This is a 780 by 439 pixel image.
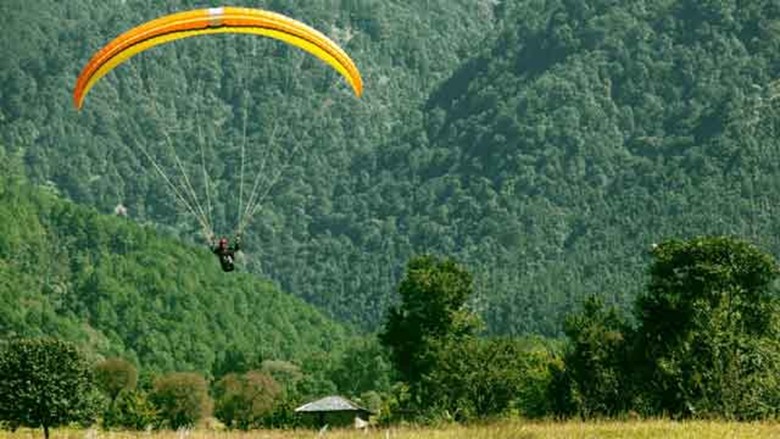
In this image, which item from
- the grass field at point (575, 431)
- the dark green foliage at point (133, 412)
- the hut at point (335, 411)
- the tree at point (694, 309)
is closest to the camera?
the grass field at point (575, 431)

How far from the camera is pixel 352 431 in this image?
3756 cm

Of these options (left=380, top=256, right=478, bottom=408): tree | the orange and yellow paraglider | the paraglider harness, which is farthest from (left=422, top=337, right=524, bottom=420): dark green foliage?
the orange and yellow paraglider

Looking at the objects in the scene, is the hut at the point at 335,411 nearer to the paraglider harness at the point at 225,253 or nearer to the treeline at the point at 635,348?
the treeline at the point at 635,348

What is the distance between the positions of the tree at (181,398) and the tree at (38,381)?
100m

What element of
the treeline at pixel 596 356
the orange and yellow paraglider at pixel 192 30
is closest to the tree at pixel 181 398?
the treeline at pixel 596 356

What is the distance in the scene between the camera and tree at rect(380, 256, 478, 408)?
97.1m

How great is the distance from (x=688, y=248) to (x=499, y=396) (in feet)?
72.4

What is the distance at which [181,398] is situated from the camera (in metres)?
180

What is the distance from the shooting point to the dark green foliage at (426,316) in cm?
9712

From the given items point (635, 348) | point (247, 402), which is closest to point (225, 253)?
point (635, 348)

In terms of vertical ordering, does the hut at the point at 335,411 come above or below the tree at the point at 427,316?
below

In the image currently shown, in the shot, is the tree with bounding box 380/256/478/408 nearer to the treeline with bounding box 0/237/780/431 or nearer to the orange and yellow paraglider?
the treeline with bounding box 0/237/780/431

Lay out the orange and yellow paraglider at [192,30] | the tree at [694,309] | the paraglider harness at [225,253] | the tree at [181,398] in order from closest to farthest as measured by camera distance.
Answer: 1. the paraglider harness at [225,253]
2. the orange and yellow paraglider at [192,30]
3. the tree at [694,309]
4. the tree at [181,398]

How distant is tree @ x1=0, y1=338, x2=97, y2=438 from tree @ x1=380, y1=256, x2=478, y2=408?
92.6ft
